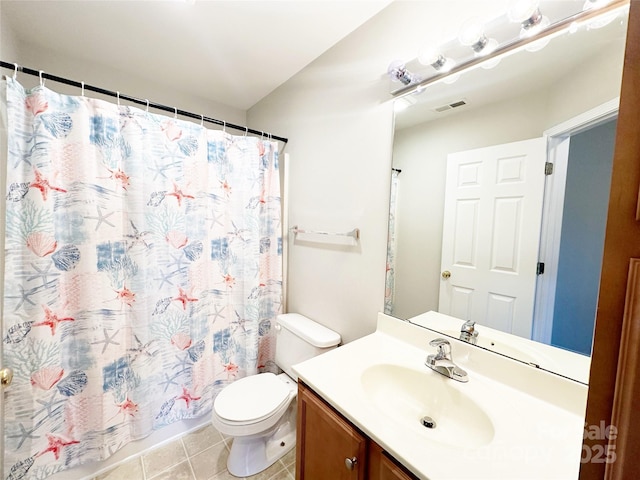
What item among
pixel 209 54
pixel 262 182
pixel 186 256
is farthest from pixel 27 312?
pixel 209 54

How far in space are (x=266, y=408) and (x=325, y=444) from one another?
57 centimetres

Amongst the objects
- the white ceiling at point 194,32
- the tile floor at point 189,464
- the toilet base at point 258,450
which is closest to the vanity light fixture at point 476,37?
the white ceiling at point 194,32

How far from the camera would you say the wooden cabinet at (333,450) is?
0.74 meters

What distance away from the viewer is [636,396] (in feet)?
1.12

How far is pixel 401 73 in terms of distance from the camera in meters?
1.16

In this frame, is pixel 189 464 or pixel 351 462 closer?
pixel 351 462

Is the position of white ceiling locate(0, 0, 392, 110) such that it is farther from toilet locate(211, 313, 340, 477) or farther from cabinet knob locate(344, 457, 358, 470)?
cabinet knob locate(344, 457, 358, 470)

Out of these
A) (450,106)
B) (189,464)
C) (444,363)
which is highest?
(450,106)

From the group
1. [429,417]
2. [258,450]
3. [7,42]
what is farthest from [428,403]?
[7,42]

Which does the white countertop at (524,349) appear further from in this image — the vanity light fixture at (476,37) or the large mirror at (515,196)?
the vanity light fixture at (476,37)

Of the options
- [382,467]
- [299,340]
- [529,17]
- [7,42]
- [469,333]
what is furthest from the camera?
[299,340]

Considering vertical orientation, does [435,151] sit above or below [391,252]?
above

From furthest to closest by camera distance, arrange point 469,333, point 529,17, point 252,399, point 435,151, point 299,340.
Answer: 1. point 299,340
2. point 252,399
3. point 435,151
4. point 469,333
5. point 529,17

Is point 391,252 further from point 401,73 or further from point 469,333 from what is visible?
point 401,73
